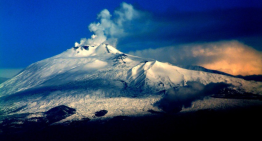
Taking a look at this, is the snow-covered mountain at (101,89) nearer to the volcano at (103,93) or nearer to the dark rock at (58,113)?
the volcano at (103,93)

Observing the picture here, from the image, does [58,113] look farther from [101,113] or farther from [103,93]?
[103,93]

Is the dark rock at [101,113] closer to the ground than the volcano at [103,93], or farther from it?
closer to the ground

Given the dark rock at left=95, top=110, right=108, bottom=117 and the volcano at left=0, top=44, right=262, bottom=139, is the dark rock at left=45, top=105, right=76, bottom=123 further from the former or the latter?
the dark rock at left=95, top=110, right=108, bottom=117

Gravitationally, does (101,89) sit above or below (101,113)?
above

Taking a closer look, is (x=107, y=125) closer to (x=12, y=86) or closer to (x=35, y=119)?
(x=35, y=119)

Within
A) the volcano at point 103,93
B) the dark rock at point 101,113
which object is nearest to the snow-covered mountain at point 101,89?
the volcano at point 103,93

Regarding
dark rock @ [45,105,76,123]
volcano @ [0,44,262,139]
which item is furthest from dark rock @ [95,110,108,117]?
dark rock @ [45,105,76,123]

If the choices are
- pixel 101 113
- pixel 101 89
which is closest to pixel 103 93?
pixel 101 89

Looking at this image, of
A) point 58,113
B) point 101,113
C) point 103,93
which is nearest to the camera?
point 101,113

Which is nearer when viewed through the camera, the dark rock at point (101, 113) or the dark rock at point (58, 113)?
the dark rock at point (58, 113)
